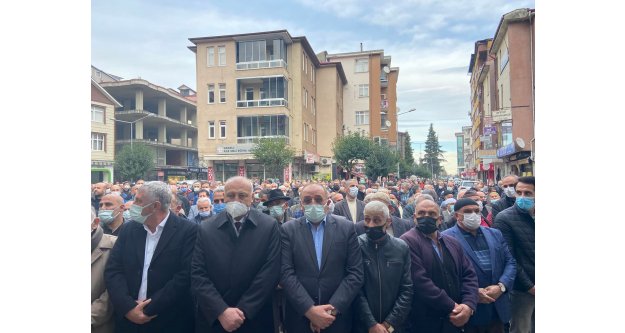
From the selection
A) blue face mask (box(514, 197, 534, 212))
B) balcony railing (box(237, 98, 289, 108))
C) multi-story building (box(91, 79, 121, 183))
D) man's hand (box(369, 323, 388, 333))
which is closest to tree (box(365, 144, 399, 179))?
balcony railing (box(237, 98, 289, 108))

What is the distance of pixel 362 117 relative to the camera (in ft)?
164

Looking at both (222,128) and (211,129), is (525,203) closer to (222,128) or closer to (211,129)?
(222,128)

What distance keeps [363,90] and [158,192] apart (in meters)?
47.8

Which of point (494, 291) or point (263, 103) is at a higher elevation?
point (263, 103)

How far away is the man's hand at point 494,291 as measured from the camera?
3588 millimetres

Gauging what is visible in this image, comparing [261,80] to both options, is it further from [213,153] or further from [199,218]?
[199,218]

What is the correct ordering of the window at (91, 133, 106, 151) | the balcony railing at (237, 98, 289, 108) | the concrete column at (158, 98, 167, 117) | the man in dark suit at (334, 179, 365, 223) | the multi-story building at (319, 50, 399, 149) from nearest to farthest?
the man in dark suit at (334, 179, 365, 223), the window at (91, 133, 106, 151), the balcony railing at (237, 98, 289, 108), the concrete column at (158, 98, 167, 117), the multi-story building at (319, 50, 399, 149)

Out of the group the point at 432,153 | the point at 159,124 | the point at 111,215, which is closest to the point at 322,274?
the point at 111,215

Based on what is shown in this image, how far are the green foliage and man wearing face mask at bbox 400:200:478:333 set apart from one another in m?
32.2

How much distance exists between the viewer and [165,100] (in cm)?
4316

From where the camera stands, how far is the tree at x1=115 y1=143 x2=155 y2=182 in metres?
32.3

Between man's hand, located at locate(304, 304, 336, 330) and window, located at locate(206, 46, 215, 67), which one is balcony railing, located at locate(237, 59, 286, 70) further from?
man's hand, located at locate(304, 304, 336, 330)

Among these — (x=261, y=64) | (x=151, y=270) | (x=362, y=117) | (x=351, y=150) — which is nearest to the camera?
(x=151, y=270)

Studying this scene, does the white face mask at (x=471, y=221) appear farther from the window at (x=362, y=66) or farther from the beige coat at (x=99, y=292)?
the window at (x=362, y=66)
